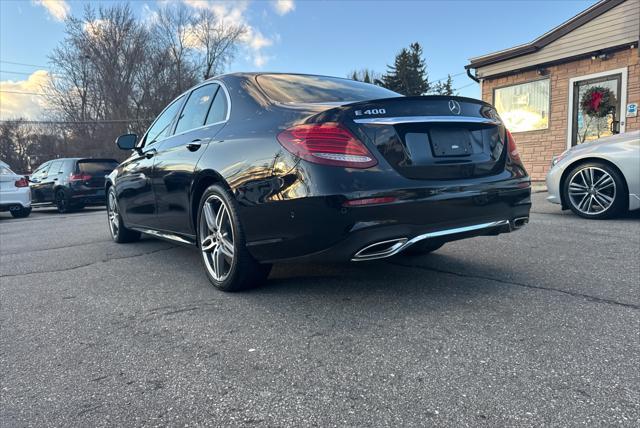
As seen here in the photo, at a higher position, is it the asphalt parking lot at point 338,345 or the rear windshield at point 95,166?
the rear windshield at point 95,166

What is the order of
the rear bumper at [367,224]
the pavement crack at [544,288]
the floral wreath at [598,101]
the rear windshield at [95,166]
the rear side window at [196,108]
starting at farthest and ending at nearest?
the rear windshield at [95,166]
the floral wreath at [598,101]
the rear side window at [196,108]
the pavement crack at [544,288]
the rear bumper at [367,224]

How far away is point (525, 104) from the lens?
505 inches

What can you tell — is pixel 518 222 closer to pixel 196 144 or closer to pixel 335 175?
pixel 335 175

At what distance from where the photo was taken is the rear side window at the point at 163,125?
4465 mm

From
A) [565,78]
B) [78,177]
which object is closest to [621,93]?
[565,78]

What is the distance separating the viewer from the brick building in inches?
419

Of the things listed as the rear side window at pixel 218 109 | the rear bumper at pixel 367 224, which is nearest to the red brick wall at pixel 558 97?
the rear bumper at pixel 367 224

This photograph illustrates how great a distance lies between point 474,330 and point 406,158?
977 millimetres

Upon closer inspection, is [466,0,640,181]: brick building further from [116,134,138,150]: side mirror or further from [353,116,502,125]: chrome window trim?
[116,134,138,150]: side mirror

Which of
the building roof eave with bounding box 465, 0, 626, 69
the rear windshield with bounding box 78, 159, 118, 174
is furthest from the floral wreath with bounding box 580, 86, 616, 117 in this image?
the rear windshield with bounding box 78, 159, 118, 174

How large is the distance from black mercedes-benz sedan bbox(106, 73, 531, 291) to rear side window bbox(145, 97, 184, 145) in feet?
3.11

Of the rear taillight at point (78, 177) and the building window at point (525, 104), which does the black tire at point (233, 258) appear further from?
the building window at point (525, 104)

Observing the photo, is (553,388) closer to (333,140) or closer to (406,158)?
(406,158)

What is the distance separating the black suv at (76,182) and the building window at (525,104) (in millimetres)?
11013
